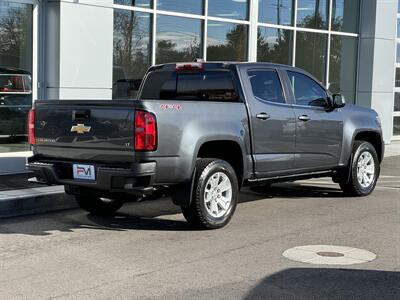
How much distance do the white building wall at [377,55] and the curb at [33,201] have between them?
11.1 metres

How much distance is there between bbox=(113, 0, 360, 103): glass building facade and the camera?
12.4 meters

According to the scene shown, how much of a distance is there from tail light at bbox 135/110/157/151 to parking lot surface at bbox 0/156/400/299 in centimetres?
102

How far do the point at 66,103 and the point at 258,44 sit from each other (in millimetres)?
8766

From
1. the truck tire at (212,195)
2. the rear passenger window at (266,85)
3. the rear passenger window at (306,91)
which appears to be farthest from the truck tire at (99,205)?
the rear passenger window at (306,91)

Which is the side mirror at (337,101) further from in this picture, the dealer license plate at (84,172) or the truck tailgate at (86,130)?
the dealer license plate at (84,172)

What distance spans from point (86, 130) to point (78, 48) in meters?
4.37

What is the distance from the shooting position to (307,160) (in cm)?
869

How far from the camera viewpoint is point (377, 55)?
17.8 metres

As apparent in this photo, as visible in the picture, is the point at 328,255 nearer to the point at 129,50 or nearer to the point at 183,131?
the point at 183,131

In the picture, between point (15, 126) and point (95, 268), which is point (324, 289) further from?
point (15, 126)

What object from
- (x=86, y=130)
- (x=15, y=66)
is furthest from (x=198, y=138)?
(x=15, y=66)

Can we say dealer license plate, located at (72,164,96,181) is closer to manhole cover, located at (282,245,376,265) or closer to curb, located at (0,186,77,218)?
curb, located at (0,186,77,218)

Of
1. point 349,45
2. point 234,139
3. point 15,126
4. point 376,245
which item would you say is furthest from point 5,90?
point 349,45

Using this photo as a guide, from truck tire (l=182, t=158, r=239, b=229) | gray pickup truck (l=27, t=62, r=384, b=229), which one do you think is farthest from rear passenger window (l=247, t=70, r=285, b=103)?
truck tire (l=182, t=158, r=239, b=229)
